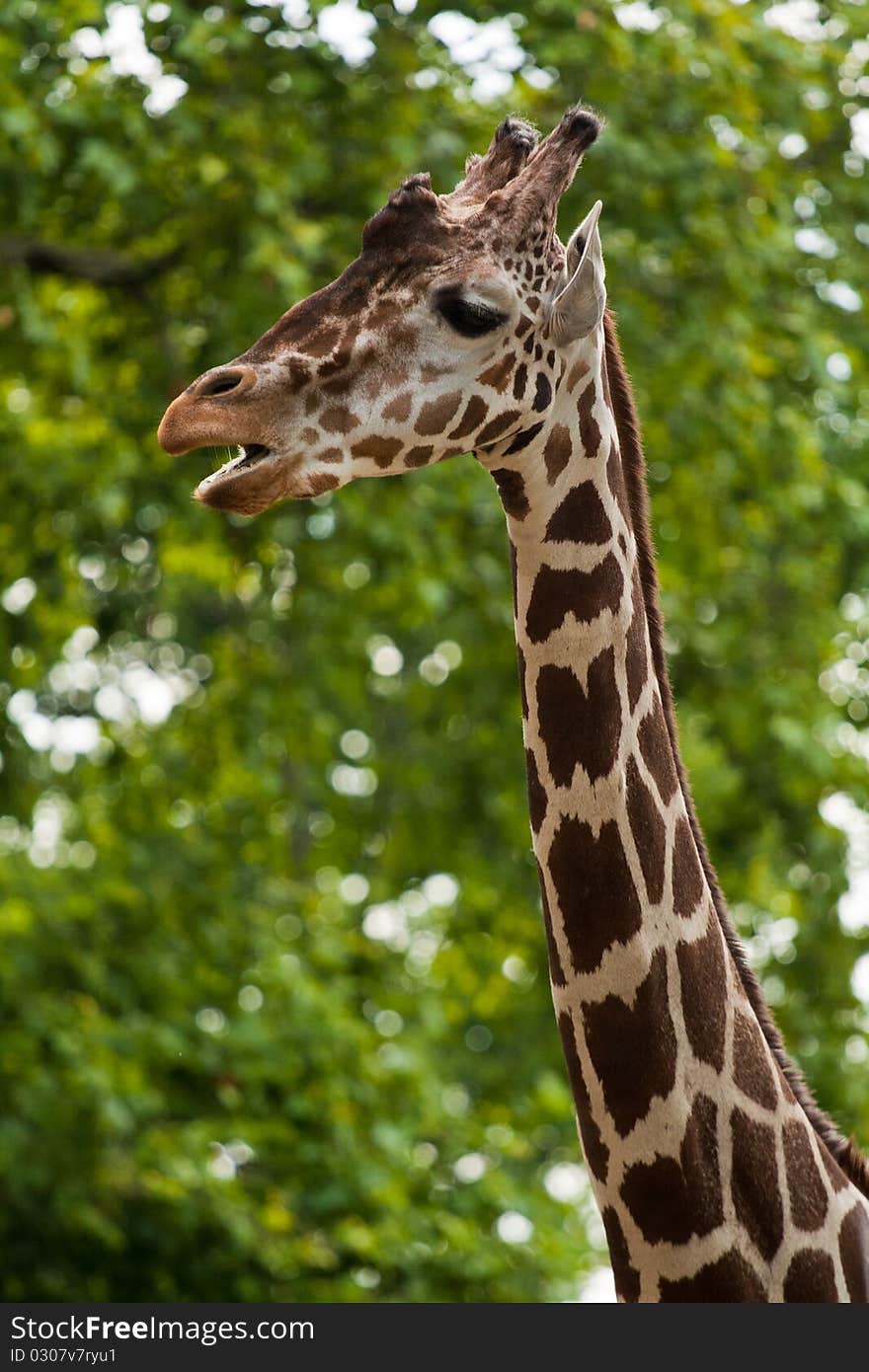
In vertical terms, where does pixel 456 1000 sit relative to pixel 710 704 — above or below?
below

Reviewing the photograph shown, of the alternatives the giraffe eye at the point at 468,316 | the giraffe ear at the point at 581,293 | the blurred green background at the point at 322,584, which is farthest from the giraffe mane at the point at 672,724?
the blurred green background at the point at 322,584

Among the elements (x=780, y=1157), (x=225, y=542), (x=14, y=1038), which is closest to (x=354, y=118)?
(x=225, y=542)

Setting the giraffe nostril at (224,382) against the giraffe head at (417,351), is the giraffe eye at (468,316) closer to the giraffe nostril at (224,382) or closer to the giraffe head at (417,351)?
the giraffe head at (417,351)

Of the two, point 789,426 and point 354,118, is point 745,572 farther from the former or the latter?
point 354,118

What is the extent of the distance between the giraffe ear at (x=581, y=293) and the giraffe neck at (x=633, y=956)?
53mm

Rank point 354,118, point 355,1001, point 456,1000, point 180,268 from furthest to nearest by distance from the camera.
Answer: point 456,1000, point 355,1001, point 180,268, point 354,118

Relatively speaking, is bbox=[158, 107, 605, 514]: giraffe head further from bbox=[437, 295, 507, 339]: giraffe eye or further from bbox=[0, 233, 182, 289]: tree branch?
bbox=[0, 233, 182, 289]: tree branch

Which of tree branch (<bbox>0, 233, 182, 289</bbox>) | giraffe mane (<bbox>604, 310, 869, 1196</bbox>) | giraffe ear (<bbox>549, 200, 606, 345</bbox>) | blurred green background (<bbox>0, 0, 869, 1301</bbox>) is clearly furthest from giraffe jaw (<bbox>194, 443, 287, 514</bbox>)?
tree branch (<bbox>0, 233, 182, 289</bbox>)

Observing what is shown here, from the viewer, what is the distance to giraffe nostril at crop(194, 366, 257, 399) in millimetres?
3014

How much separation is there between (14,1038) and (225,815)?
2.67 meters

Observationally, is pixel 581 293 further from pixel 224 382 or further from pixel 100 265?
pixel 100 265

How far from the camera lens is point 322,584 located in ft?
Answer: 31.0

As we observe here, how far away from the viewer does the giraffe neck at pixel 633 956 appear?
323cm

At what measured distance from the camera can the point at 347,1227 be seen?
866 centimetres
